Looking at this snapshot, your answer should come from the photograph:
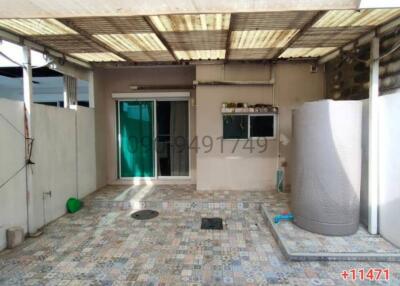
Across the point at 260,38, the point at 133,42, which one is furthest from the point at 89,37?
the point at 260,38

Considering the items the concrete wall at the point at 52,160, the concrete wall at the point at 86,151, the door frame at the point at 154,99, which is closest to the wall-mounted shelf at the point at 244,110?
the door frame at the point at 154,99

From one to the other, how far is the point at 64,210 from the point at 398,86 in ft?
17.2

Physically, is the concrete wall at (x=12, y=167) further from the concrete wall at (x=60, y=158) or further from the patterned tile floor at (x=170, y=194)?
the patterned tile floor at (x=170, y=194)

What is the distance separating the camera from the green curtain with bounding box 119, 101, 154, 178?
646cm

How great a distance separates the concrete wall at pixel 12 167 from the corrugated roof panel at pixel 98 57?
152cm

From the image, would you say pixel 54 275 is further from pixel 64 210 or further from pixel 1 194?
pixel 64 210

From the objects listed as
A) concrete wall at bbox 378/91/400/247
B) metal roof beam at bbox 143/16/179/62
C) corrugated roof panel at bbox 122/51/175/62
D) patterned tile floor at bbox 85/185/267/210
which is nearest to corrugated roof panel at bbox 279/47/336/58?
concrete wall at bbox 378/91/400/247

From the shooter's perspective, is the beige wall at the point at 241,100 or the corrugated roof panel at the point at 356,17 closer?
the corrugated roof panel at the point at 356,17

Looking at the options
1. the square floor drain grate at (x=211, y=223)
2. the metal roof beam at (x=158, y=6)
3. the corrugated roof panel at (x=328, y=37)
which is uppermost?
the corrugated roof panel at (x=328, y=37)

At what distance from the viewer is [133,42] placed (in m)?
4.09

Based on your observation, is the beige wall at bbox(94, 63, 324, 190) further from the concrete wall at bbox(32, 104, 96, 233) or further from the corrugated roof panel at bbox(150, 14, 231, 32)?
the corrugated roof panel at bbox(150, 14, 231, 32)

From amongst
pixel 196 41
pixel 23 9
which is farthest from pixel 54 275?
pixel 196 41

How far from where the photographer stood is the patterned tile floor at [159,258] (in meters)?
2.77

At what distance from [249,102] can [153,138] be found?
235cm
